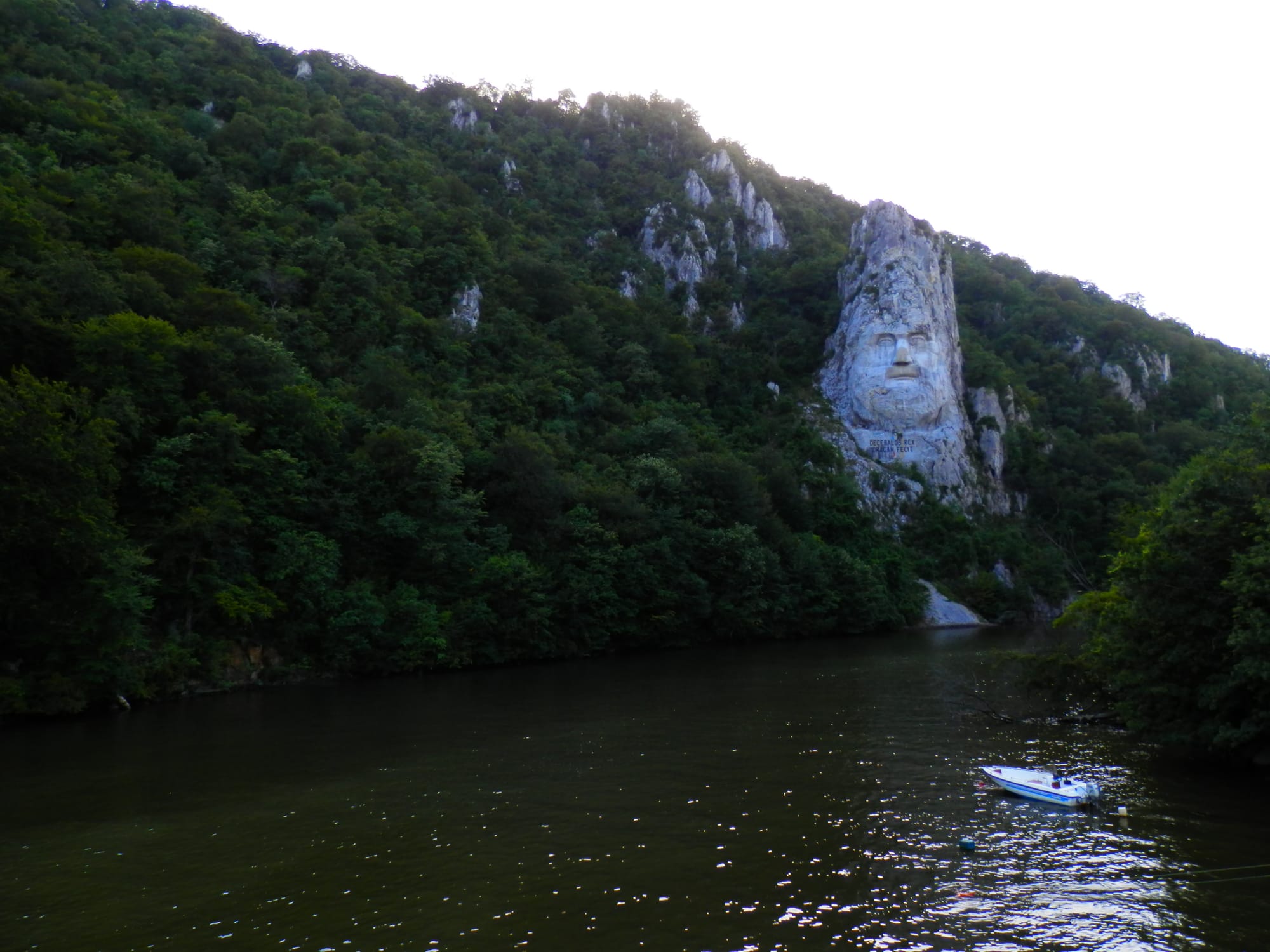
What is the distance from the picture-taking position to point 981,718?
83.7ft

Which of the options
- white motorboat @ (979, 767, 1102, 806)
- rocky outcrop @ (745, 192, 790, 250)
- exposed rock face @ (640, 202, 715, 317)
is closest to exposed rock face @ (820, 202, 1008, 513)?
exposed rock face @ (640, 202, 715, 317)

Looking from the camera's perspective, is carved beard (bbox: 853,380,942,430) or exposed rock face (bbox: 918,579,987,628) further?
carved beard (bbox: 853,380,942,430)

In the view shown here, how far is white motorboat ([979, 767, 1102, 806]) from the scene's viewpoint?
16.1m

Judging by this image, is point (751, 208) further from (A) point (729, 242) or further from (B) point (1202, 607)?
(B) point (1202, 607)

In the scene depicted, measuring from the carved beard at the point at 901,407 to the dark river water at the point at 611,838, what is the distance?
67260 millimetres

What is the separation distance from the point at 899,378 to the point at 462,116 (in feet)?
203

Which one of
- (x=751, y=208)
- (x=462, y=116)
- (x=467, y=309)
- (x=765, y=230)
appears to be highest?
(x=462, y=116)

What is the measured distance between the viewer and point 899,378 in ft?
298

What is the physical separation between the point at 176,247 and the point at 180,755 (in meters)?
36.0

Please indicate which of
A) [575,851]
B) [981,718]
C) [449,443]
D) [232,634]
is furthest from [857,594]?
[575,851]

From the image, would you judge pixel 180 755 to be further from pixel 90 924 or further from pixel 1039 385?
pixel 1039 385

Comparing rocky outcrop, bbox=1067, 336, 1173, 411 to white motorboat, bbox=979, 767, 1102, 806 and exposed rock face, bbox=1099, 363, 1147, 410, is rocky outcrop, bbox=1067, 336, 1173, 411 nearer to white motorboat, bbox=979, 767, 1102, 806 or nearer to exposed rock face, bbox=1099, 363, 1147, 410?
exposed rock face, bbox=1099, 363, 1147, 410

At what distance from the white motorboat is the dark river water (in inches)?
14.3

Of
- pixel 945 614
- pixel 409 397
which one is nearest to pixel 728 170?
pixel 945 614
